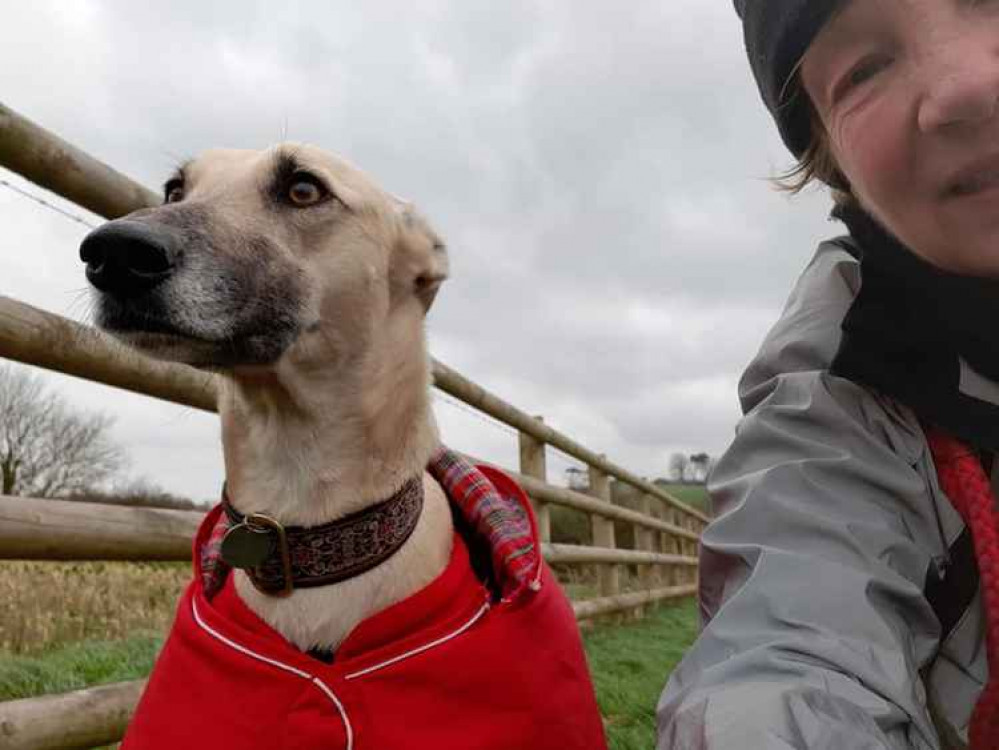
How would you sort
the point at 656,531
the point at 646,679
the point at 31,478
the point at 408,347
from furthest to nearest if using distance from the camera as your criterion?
the point at 656,531 < the point at 31,478 < the point at 646,679 < the point at 408,347

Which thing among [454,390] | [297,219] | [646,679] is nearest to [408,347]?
[297,219]

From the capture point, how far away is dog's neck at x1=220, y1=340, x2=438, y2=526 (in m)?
1.79

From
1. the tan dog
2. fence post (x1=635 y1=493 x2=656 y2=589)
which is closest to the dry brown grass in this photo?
the tan dog

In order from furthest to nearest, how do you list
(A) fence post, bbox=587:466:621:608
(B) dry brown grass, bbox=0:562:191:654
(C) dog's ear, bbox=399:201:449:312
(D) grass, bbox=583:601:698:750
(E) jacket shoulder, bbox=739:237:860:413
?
(A) fence post, bbox=587:466:621:608, (B) dry brown grass, bbox=0:562:191:654, (D) grass, bbox=583:601:698:750, (C) dog's ear, bbox=399:201:449:312, (E) jacket shoulder, bbox=739:237:860:413

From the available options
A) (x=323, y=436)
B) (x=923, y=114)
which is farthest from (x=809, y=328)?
(x=323, y=436)

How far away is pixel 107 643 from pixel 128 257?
2.34 meters

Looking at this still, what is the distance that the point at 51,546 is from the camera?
189 cm

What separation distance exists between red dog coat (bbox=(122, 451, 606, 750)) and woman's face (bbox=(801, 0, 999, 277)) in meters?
0.96

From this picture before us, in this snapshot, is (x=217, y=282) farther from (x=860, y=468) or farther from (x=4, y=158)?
(x=860, y=468)

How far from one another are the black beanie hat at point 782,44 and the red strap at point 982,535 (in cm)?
63

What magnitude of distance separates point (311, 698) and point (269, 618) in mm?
253

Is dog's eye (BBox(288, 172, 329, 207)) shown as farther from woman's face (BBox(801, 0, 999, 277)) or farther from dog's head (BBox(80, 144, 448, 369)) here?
woman's face (BBox(801, 0, 999, 277))

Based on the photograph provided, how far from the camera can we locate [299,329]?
1.88 meters

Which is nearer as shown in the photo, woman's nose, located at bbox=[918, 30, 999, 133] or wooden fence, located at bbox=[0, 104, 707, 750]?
woman's nose, located at bbox=[918, 30, 999, 133]
